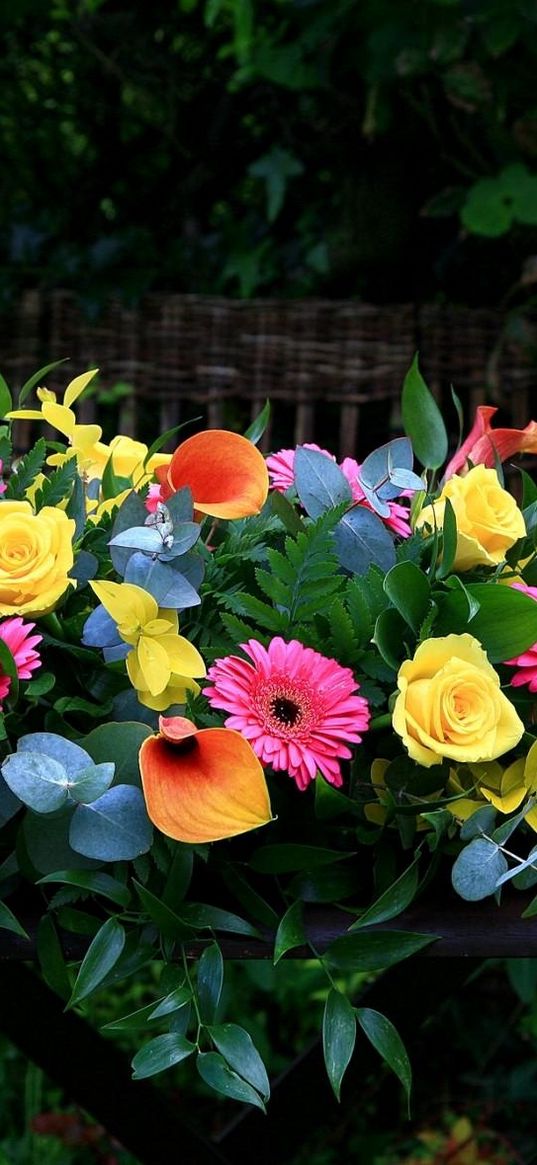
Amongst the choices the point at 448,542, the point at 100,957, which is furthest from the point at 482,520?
the point at 100,957

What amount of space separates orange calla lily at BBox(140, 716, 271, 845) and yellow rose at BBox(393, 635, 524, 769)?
0.20 ft

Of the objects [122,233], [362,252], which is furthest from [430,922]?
[122,233]

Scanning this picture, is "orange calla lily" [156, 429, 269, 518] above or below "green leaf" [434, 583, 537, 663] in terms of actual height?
above

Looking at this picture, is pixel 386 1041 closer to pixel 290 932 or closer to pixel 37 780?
pixel 290 932

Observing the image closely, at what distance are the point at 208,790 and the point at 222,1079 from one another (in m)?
0.12

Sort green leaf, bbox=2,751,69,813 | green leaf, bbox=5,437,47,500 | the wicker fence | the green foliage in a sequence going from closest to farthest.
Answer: green leaf, bbox=2,751,69,813, green leaf, bbox=5,437,47,500, the green foliage, the wicker fence

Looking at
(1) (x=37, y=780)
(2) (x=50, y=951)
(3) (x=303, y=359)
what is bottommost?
(3) (x=303, y=359)

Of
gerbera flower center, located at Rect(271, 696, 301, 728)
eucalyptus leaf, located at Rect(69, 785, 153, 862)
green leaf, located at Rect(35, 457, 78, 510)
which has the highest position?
green leaf, located at Rect(35, 457, 78, 510)

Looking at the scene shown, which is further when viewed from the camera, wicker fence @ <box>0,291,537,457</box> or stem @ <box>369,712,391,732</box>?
wicker fence @ <box>0,291,537,457</box>

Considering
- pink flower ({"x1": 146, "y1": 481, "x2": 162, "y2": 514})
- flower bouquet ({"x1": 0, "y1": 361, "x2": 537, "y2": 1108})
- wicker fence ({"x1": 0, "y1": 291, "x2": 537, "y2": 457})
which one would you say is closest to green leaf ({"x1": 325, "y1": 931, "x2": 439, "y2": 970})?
flower bouquet ({"x1": 0, "y1": 361, "x2": 537, "y2": 1108})

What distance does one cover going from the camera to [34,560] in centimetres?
49

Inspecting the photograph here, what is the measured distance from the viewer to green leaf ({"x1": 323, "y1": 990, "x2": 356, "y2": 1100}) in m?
0.48

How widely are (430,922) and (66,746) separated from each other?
18 centimetres

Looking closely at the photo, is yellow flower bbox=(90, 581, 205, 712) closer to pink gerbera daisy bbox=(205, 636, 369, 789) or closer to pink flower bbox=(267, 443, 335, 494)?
pink gerbera daisy bbox=(205, 636, 369, 789)
